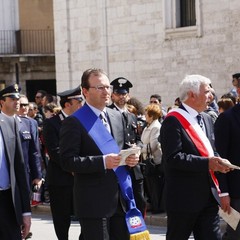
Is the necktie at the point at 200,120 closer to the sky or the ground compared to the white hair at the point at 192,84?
closer to the ground

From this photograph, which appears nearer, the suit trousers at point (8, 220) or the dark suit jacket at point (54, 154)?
the suit trousers at point (8, 220)

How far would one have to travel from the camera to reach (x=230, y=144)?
761 centimetres

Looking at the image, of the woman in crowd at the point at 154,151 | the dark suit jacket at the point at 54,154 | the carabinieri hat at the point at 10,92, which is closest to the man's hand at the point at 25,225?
the carabinieri hat at the point at 10,92

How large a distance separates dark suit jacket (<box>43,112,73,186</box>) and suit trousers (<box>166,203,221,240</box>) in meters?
2.58

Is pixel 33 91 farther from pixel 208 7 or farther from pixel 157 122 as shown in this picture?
pixel 157 122

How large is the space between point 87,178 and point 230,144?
157cm

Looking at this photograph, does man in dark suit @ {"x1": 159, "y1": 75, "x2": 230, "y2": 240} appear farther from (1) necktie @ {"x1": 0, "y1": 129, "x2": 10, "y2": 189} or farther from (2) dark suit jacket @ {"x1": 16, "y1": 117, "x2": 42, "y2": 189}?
(2) dark suit jacket @ {"x1": 16, "y1": 117, "x2": 42, "y2": 189}

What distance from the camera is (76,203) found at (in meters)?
6.85

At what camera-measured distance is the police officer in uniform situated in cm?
735

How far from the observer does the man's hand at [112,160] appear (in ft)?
21.4

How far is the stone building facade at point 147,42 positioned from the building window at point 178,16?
0.09 feet

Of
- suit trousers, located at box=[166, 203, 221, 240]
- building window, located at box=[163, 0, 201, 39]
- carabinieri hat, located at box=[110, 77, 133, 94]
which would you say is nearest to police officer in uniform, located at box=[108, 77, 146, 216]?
carabinieri hat, located at box=[110, 77, 133, 94]

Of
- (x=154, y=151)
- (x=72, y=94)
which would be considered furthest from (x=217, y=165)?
(x=154, y=151)

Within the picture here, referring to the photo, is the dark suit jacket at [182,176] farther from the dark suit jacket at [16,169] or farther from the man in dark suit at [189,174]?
the dark suit jacket at [16,169]
